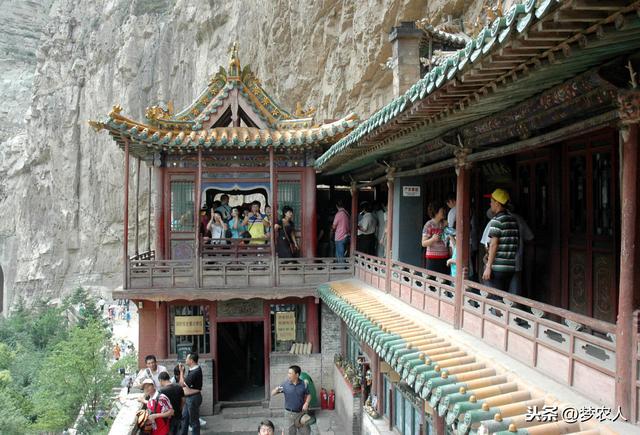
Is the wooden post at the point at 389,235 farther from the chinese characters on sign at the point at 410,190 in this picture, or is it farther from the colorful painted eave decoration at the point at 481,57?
the colorful painted eave decoration at the point at 481,57

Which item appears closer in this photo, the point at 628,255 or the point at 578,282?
the point at 628,255

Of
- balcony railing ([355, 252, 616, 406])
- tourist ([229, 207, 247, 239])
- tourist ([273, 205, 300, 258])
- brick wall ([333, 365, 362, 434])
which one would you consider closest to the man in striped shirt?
balcony railing ([355, 252, 616, 406])

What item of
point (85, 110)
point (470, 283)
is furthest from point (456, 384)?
point (85, 110)

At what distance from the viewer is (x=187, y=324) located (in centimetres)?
1182

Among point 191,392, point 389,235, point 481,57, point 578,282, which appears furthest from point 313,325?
point 481,57

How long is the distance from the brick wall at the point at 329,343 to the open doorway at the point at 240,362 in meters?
1.88

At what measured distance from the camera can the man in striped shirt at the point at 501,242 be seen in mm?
5320

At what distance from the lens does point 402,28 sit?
10977mm

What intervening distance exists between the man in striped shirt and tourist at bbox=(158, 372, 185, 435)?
16.9 ft

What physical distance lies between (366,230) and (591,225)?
5.91 meters

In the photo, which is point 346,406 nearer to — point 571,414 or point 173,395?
point 173,395

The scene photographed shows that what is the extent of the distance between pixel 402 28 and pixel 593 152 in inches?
263

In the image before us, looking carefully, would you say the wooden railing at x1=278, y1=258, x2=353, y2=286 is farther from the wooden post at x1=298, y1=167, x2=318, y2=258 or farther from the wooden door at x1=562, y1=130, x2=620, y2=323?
the wooden door at x1=562, y1=130, x2=620, y2=323

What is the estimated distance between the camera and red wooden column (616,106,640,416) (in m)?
2.98
